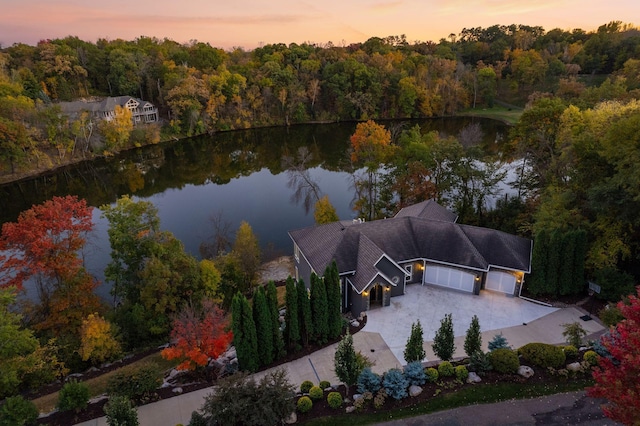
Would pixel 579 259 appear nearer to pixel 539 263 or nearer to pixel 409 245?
pixel 539 263

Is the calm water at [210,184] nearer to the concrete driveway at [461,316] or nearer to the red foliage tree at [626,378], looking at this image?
the concrete driveway at [461,316]

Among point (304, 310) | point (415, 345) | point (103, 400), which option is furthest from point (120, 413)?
point (415, 345)

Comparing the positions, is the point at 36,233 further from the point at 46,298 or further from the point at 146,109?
the point at 146,109

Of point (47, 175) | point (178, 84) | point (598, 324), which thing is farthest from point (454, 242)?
point (178, 84)

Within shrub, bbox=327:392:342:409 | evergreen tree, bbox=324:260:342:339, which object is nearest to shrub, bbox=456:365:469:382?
shrub, bbox=327:392:342:409

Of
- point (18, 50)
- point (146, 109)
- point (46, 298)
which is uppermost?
→ point (18, 50)

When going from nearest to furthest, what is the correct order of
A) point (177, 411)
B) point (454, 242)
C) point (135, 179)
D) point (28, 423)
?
1. point (28, 423)
2. point (177, 411)
3. point (454, 242)
4. point (135, 179)

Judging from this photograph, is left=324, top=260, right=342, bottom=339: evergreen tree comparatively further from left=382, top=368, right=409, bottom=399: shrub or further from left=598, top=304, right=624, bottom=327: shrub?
left=598, top=304, right=624, bottom=327: shrub
